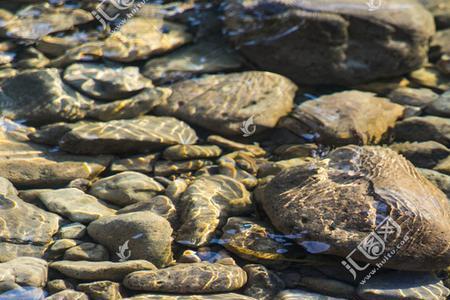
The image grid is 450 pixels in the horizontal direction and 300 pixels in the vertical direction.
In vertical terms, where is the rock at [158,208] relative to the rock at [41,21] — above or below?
below

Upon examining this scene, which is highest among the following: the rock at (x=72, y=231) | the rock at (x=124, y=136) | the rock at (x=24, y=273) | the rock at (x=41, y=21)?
the rock at (x=41, y=21)

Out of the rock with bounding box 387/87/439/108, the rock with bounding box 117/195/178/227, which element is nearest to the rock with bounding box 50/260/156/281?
the rock with bounding box 117/195/178/227

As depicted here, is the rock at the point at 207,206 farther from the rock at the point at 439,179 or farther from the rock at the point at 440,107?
the rock at the point at 440,107

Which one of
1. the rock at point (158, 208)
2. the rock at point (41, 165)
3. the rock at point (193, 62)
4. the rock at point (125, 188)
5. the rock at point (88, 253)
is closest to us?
the rock at point (88, 253)

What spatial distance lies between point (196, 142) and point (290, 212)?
2.01 m

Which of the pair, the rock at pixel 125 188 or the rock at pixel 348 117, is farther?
the rock at pixel 348 117

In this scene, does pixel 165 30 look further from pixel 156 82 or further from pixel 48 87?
pixel 48 87

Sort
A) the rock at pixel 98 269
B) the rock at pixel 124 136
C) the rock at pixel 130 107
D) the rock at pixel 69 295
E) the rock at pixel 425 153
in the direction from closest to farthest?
1. the rock at pixel 69 295
2. the rock at pixel 98 269
3. the rock at pixel 124 136
4. the rock at pixel 425 153
5. the rock at pixel 130 107

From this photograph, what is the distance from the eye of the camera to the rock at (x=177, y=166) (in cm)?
760

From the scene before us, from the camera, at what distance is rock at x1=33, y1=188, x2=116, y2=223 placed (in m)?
6.66

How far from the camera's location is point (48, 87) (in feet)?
27.1

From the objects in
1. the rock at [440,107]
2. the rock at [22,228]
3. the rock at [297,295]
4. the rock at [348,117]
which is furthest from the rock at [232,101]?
the rock at [297,295]

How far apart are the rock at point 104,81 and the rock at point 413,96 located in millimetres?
3352

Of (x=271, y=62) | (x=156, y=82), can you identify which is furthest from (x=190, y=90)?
(x=271, y=62)
